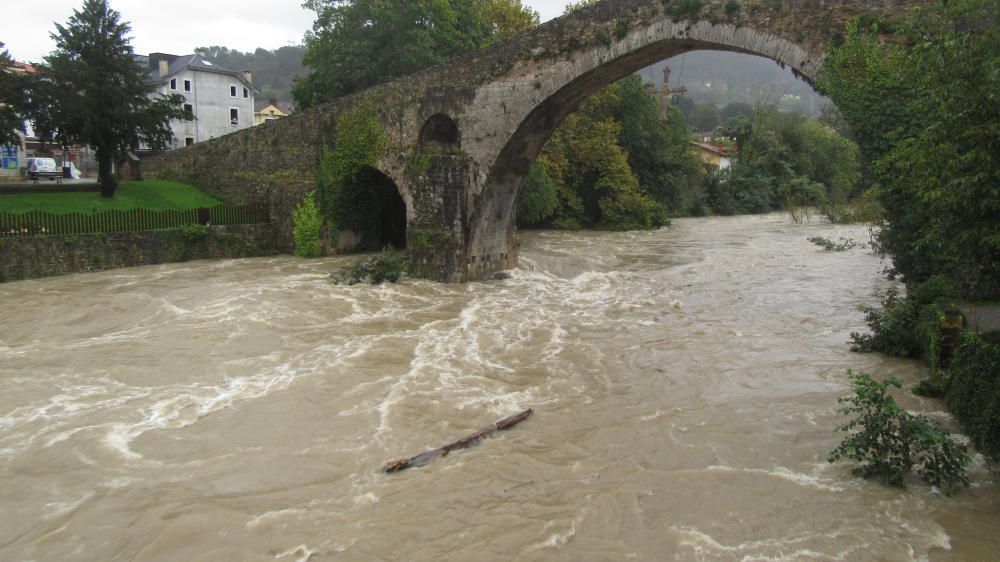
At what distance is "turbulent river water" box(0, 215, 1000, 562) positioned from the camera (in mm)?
5973

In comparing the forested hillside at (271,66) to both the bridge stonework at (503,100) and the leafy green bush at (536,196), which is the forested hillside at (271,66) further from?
the bridge stonework at (503,100)

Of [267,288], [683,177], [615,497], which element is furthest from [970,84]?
[683,177]

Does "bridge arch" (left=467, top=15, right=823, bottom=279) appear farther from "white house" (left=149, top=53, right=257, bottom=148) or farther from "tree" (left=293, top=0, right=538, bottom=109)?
"white house" (left=149, top=53, right=257, bottom=148)

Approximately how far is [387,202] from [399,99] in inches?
195

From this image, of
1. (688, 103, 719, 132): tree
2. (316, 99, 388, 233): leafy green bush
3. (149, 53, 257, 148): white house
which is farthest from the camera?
(688, 103, 719, 132): tree

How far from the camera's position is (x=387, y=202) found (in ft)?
73.2

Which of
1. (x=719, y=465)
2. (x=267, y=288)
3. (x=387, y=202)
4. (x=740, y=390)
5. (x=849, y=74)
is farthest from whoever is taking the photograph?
(x=387, y=202)

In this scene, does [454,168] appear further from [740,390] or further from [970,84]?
[970,84]

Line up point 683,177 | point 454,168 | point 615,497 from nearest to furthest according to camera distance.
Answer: point 615,497, point 454,168, point 683,177

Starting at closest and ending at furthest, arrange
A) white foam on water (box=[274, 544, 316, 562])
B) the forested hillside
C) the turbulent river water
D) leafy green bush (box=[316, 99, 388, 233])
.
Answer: white foam on water (box=[274, 544, 316, 562]), the turbulent river water, leafy green bush (box=[316, 99, 388, 233]), the forested hillside

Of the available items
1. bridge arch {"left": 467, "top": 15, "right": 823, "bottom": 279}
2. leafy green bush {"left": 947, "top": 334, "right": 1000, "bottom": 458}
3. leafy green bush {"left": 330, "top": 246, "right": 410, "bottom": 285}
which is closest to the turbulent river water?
leafy green bush {"left": 947, "top": 334, "right": 1000, "bottom": 458}

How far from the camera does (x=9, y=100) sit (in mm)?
18219

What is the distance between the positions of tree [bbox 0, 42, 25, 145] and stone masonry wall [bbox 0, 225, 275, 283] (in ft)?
9.54

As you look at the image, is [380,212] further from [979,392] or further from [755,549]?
[755,549]
